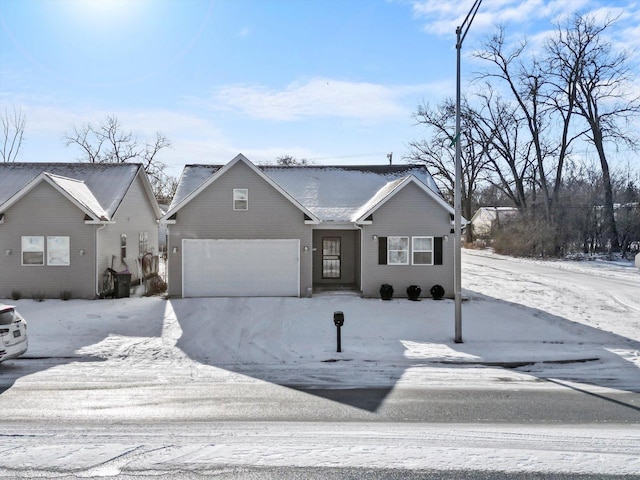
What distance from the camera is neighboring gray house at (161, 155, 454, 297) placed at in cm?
1758

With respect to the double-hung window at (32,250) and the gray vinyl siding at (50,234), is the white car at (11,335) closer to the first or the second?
the gray vinyl siding at (50,234)

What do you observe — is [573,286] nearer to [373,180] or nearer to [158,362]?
[373,180]

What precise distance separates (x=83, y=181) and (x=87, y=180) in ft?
0.79

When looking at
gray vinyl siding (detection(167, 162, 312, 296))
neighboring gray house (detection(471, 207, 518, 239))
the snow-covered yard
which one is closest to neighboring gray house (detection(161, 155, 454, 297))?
gray vinyl siding (detection(167, 162, 312, 296))

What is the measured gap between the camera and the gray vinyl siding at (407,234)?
1789 centimetres

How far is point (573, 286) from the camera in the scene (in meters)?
21.1

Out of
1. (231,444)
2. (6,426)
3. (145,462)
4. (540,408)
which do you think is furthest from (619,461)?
(6,426)

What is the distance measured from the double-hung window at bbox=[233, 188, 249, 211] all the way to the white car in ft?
30.2

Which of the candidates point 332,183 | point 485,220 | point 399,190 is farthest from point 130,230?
point 485,220

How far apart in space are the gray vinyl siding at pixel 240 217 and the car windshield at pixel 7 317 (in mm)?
8153

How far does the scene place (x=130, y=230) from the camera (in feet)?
69.2

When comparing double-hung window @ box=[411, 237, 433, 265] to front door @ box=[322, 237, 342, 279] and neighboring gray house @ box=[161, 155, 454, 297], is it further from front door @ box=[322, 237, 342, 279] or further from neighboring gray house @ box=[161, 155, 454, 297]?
front door @ box=[322, 237, 342, 279]

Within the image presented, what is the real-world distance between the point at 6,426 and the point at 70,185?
1411 centimetres

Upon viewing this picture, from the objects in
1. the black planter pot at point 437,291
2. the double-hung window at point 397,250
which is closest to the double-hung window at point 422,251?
the double-hung window at point 397,250
